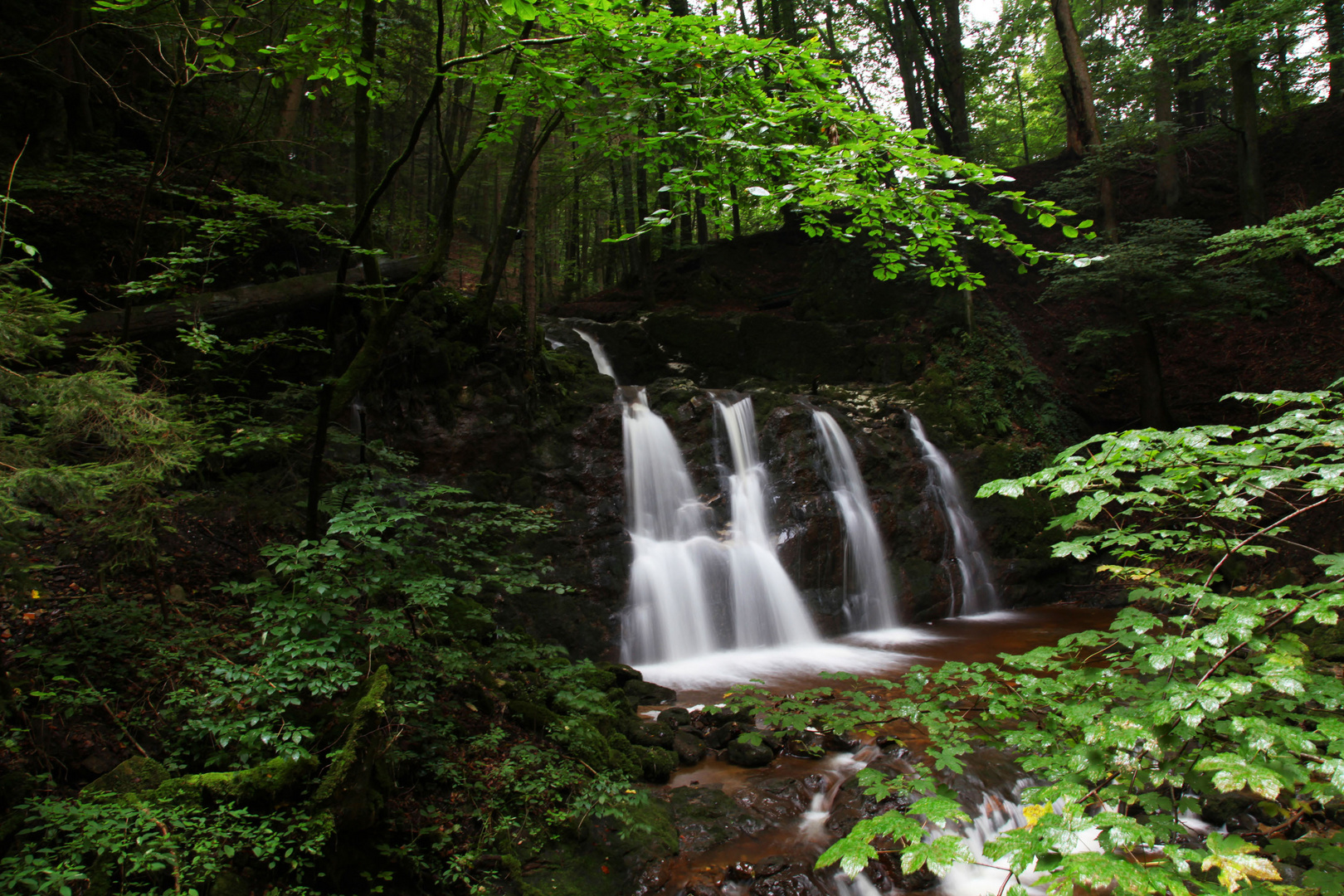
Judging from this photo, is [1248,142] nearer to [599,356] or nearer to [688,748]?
[599,356]

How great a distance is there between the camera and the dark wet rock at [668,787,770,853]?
4.09 meters

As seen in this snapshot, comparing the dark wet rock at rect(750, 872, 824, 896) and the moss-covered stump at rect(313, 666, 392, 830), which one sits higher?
the moss-covered stump at rect(313, 666, 392, 830)

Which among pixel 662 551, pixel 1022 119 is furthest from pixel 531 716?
pixel 1022 119

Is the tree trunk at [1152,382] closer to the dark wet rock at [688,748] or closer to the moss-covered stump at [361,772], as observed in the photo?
the dark wet rock at [688,748]

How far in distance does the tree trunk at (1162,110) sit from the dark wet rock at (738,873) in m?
14.4

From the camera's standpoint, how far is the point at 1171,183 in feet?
49.3

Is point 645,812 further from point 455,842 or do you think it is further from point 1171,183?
point 1171,183

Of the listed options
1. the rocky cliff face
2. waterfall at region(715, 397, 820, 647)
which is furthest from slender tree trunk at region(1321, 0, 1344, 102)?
waterfall at region(715, 397, 820, 647)

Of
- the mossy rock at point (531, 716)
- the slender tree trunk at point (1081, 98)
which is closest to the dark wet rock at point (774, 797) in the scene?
the mossy rock at point (531, 716)

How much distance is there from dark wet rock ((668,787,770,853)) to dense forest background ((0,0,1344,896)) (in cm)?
20

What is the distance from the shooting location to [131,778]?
2.71m

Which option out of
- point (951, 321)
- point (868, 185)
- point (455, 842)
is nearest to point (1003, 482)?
point (868, 185)

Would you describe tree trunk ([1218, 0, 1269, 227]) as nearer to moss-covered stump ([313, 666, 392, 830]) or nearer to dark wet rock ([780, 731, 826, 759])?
dark wet rock ([780, 731, 826, 759])

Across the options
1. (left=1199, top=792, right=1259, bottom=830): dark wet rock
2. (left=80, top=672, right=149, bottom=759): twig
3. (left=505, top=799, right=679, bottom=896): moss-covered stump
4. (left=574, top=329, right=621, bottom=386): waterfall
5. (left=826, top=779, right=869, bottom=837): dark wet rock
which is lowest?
(left=1199, top=792, right=1259, bottom=830): dark wet rock
